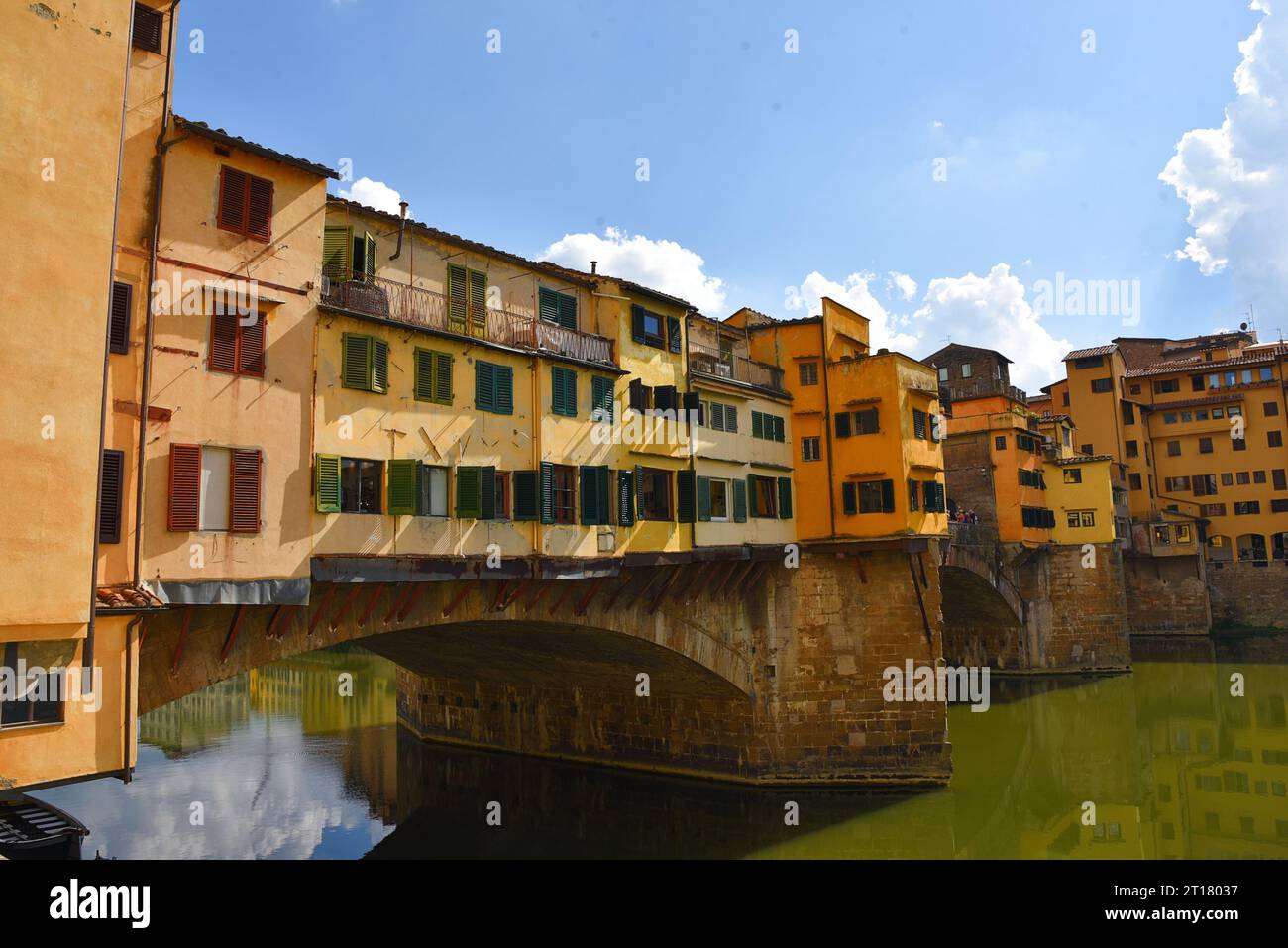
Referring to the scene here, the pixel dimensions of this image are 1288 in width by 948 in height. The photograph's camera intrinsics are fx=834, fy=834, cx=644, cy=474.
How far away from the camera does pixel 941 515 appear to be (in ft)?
99.8

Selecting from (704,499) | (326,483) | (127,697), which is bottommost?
(127,697)

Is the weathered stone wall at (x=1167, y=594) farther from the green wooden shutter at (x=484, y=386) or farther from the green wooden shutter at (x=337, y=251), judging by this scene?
the green wooden shutter at (x=337, y=251)

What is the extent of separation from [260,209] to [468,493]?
6.97 metres

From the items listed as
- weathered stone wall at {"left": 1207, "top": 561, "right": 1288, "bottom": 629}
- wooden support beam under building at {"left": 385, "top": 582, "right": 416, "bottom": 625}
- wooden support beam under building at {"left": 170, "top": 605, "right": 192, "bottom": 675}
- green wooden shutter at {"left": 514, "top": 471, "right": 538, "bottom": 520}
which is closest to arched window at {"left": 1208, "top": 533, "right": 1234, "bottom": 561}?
weathered stone wall at {"left": 1207, "top": 561, "right": 1288, "bottom": 629}

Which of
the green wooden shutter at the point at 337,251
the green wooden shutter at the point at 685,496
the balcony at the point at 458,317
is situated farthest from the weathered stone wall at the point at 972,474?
the green wooden shutter at the point at 337,251

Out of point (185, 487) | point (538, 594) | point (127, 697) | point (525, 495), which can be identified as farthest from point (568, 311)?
point (127, 697)

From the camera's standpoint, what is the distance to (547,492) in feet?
66.7

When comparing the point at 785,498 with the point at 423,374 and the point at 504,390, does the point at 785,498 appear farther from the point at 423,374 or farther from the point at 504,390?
the point at 423,374

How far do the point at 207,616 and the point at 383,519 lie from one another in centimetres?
369

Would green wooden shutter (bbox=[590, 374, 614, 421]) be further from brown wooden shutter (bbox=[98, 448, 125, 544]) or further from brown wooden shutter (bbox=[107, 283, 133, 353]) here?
brown wooden shutter (bbox=[98, 448, 125, 544])
